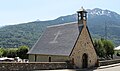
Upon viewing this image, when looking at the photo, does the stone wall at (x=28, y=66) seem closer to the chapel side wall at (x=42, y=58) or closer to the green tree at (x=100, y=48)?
the chapel side wall at (x=42, y=58)

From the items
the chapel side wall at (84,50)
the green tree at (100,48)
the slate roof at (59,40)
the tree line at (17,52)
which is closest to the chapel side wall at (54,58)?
the slate roof at (59,40)

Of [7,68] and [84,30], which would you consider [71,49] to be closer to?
[84,30]

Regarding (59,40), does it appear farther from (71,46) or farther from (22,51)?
(22,51)

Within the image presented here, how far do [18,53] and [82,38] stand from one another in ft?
90.1

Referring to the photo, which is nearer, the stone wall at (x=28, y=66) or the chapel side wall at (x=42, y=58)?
the stone wall at (x=28, y=66)

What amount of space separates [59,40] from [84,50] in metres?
4.04

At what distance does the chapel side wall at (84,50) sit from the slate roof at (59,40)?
0.91 meters

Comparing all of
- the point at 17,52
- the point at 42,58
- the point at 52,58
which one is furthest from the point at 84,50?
the point at 17,52

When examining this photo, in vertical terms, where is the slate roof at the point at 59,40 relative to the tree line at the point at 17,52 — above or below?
above

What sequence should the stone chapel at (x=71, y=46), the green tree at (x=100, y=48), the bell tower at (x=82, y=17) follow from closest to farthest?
the stone chapel at (x=71, y=46)
the bell tower at (x=82, y=17)
the green tree at (x=100, y=48)

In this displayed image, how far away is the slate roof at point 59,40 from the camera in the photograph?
110 ft

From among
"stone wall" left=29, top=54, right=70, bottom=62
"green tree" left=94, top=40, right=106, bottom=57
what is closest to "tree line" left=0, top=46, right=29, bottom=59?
"green tree" left=94, top=40, right=106, bottom=57

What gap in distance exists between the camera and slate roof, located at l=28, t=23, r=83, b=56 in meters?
33.6

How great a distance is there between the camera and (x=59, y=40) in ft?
118
